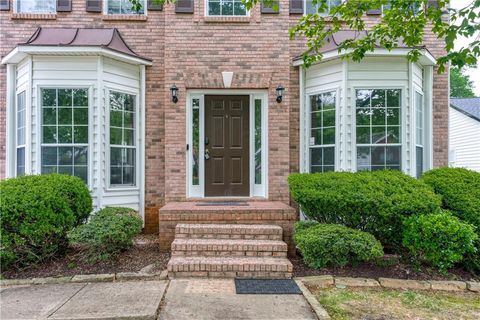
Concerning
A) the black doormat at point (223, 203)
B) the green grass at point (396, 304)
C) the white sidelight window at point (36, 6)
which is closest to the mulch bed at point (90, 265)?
the black doormat at point (223, 203)

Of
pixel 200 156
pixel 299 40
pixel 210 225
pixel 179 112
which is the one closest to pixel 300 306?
pixel 210 225

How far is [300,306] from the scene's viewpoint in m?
3.31

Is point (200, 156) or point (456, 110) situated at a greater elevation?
point (456, 110)

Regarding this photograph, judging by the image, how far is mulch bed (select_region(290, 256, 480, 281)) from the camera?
166 inches

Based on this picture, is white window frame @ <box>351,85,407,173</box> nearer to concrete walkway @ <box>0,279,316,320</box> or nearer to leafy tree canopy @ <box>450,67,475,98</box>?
concrete walkway @ <box>0,279,316,320</box>

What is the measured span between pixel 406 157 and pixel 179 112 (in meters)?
4.22

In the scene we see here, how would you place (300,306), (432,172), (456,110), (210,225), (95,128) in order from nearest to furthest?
(300,306), (210,225), (432,172), (95,128), (456,110)

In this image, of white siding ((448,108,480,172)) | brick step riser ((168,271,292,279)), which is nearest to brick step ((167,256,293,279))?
brick step riser ((168,271,292,279))

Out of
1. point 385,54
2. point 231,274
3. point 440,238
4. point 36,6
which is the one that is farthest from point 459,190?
point 36,6

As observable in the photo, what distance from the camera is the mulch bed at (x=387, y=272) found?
421 centimetres

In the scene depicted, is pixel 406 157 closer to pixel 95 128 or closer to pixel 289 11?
pixel 289 11

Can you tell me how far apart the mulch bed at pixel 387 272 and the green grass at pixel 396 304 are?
0.38m

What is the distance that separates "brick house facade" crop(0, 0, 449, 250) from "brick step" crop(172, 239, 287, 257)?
1.61 metres

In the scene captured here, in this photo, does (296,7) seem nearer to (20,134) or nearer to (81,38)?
(81,38)
